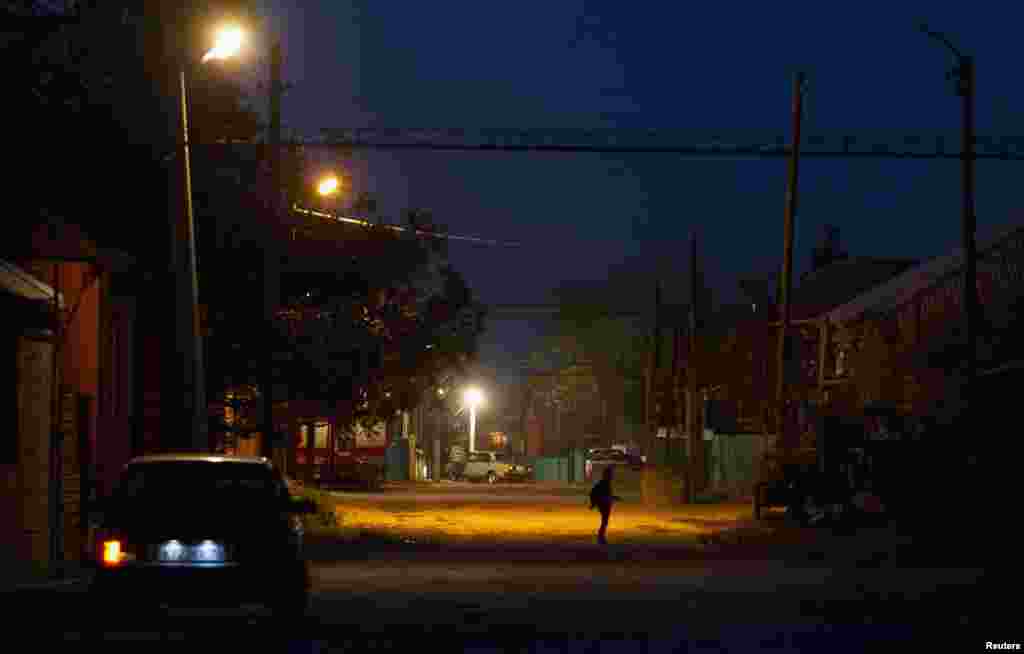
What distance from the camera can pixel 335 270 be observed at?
44594 millimetres

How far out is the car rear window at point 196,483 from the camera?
16.9m

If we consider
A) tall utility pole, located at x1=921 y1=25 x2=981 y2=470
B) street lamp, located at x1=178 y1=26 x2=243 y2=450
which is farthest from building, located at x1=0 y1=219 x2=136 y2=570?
tall utility pole, located at x1=921 y1=25 x2=981 y2=470

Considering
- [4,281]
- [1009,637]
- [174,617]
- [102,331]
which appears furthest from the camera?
[102,331]

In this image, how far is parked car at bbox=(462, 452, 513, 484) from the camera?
287 feet

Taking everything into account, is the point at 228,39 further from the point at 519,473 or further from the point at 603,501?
the point at 519,473

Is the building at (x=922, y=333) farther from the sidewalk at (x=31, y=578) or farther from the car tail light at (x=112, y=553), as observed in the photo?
the car tail light at (x=112, y=553)

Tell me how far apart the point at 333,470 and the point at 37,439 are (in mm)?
44381

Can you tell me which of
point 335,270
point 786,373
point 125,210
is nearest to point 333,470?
point 335,270

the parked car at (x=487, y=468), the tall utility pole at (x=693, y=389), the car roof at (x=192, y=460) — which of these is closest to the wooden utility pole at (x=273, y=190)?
the car roof at (x=192, y=460)

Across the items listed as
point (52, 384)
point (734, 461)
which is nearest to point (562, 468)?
point (734, 461)

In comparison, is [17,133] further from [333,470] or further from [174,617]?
[333,470]

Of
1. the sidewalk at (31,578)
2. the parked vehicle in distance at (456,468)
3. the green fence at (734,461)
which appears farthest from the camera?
the parked vehicle in distance at (456,468)

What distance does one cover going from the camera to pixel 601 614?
19.3 meters

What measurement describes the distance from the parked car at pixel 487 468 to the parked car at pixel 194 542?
→ 7010cm
